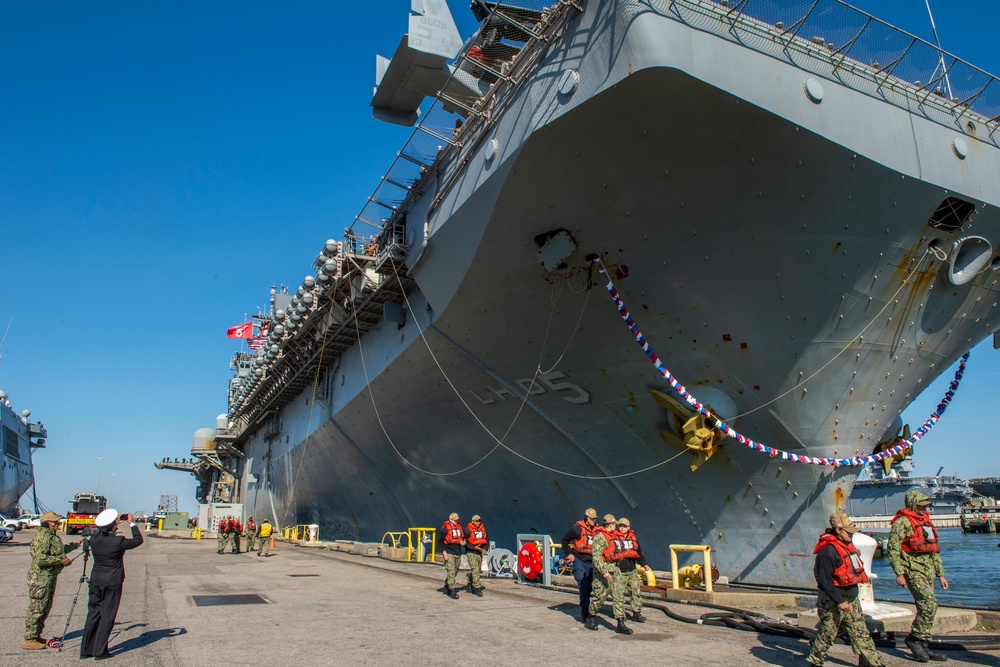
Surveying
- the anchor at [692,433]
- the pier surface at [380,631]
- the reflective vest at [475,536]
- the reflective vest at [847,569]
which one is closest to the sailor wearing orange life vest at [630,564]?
the pier surface at [380,631]

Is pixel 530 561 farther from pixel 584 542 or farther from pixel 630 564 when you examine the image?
pixel 630 564

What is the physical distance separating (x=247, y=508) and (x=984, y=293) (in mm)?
34802

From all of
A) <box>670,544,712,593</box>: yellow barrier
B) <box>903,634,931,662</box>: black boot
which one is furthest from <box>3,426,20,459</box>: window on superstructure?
<box>903,634,931,662</box>: black boot

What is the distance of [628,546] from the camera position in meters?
6.15

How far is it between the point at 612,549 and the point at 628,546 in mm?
260

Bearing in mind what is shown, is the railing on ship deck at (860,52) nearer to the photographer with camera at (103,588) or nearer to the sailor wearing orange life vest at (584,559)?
the sailor wearing orange life vest at (584,559)

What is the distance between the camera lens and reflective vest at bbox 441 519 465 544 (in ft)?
26.5

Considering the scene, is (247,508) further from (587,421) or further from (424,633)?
(424,633)

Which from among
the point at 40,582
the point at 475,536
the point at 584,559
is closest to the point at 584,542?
the point at 584,559

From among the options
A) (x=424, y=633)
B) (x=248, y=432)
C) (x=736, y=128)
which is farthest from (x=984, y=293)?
(x=248, y=432)

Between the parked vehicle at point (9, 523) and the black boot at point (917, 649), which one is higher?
the black boot at point (917, 649)

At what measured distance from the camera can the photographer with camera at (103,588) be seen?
482 cm

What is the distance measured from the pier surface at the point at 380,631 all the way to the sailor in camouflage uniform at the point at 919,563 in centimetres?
21

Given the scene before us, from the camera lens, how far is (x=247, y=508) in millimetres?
35469
